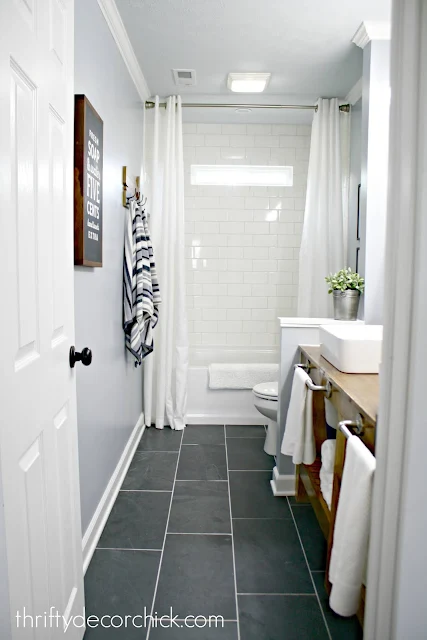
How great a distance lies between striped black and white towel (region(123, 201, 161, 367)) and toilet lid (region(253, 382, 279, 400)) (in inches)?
33.4

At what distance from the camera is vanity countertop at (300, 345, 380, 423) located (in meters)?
1.29

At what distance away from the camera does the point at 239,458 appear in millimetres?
2932

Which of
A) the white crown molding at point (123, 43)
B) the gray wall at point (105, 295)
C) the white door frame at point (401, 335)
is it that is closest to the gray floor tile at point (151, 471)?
the gray wall at point (105, 295)

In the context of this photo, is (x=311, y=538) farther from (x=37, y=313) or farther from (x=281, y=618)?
(x=37, y=313)

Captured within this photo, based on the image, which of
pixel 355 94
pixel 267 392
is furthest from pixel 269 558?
pixel 355 94

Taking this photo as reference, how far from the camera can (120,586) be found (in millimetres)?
1707

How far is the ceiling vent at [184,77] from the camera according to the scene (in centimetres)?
295

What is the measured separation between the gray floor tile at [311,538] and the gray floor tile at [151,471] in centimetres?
74

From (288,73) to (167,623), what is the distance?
10.3ft

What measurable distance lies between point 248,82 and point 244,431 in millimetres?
2560

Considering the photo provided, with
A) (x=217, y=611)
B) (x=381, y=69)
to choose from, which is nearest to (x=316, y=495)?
(x=217, y=611)

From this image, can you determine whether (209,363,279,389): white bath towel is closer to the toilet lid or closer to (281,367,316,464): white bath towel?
the toilet lid

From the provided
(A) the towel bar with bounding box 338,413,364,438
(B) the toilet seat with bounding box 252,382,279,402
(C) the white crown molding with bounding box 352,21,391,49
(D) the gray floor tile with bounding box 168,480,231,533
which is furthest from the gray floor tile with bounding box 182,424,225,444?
(C) the white crown molding with bounding box 352,21,391,49

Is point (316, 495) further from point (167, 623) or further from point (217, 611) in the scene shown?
point (167, 623)
